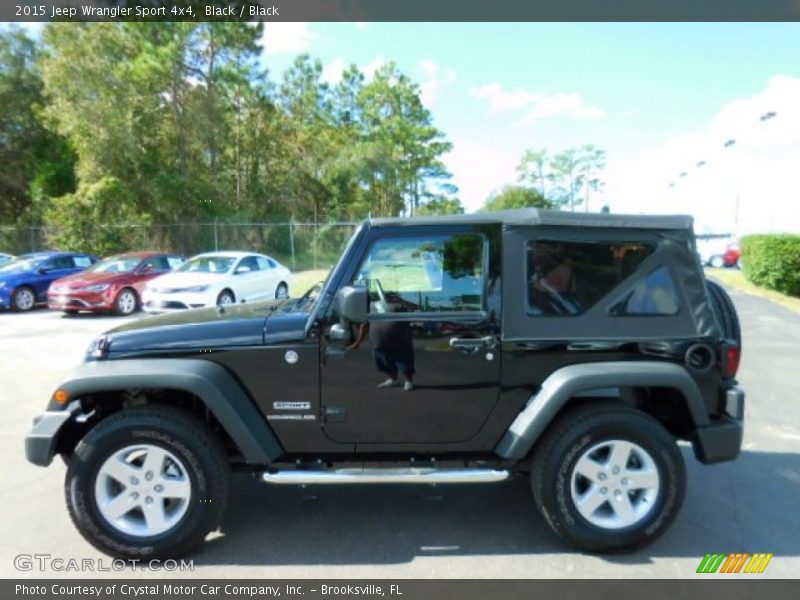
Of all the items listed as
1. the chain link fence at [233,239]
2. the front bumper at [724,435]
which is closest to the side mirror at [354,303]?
the front bumper at [724,435]

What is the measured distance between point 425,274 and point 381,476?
1199 millimetres

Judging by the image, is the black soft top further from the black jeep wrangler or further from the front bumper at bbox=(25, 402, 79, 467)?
the front bumper at bbox=(25, 402, 79, 467)

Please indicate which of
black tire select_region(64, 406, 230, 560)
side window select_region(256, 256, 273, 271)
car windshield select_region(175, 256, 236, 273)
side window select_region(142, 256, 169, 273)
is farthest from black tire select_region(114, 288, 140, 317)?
black tire select_region(64, 406, 230, 560)

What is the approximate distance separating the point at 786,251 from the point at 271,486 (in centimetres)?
1724

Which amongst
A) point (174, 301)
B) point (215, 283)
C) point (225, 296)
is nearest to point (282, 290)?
point (225, 296)

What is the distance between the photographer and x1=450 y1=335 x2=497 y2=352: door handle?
3207 mm

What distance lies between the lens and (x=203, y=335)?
3326 millimetres

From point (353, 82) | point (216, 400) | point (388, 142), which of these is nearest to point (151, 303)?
point (216, 400)

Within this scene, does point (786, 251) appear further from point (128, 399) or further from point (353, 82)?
point (353, 82)

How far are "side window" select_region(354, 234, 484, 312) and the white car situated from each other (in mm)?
9042

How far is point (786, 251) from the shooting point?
16.1m

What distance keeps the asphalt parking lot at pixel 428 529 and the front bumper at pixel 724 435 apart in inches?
21.4

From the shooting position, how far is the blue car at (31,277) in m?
14.2

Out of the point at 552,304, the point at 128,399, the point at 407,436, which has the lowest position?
the point at 407,436
